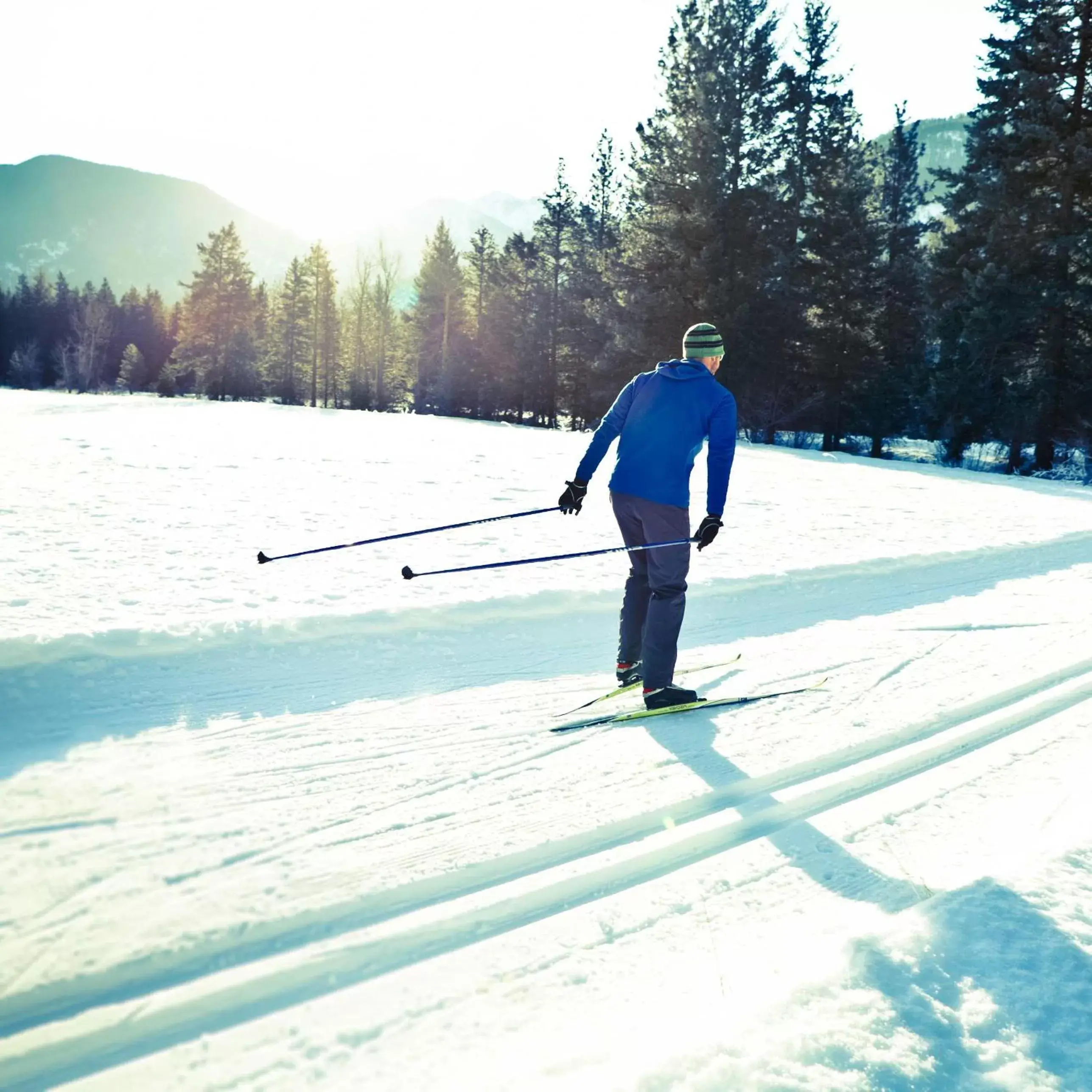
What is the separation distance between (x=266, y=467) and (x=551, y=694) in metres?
9.44

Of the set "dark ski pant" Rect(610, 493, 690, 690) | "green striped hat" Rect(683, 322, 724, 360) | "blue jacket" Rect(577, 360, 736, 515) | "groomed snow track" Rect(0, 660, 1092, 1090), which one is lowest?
"groomed snow track" Rect(0, 660, 1092, 1090)

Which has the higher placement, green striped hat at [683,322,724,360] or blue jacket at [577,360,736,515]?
green striped hat at [683,322,724,360]

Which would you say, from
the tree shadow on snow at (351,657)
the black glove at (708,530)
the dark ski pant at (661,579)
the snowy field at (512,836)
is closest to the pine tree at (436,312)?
the tree shadow on snow at (351,657)

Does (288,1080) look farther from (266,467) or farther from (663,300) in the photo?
(663,300)

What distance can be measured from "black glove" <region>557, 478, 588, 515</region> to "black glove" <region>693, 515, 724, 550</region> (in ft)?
2.39

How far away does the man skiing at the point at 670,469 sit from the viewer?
→ 4.32m

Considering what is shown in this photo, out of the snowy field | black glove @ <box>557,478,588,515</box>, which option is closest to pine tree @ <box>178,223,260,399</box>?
the snowy field

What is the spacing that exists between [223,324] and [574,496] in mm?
56417

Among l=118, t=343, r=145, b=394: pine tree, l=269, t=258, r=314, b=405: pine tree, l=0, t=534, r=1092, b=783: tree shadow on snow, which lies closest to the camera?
l=0, t=534, r=1092, b=783: tree shadow on snow

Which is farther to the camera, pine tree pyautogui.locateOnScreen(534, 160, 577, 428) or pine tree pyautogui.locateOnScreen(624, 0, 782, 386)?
pine tree pyautogui.locateOnScreen(534, 160, 577, 428)

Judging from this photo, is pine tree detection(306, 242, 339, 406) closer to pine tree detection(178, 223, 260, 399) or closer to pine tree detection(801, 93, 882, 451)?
pine tree detection(178, 223, 260, 399)

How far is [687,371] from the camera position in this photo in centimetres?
436

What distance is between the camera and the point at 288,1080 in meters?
1.93

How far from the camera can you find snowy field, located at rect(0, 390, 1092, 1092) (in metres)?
2.05
